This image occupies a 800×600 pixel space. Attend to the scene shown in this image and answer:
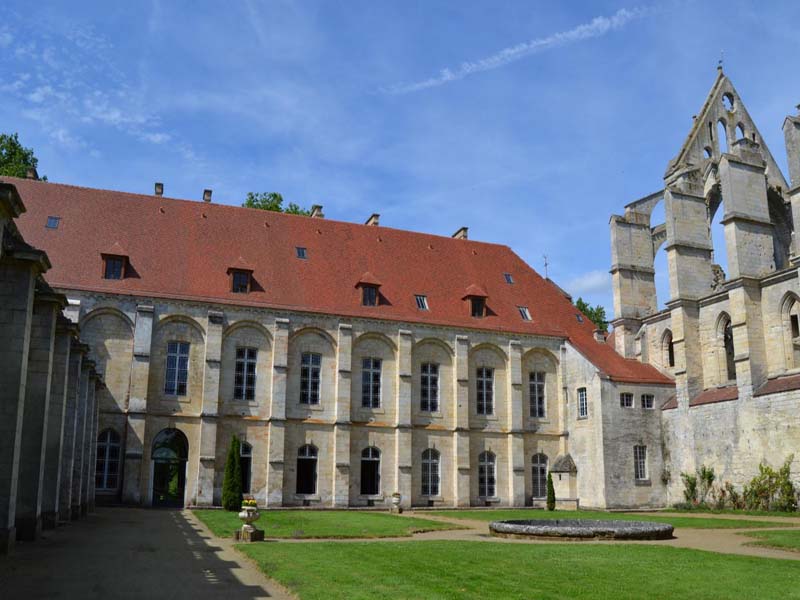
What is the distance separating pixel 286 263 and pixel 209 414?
855 centimetres

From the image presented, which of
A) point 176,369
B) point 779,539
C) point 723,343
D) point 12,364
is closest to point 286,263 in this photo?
point 176,369

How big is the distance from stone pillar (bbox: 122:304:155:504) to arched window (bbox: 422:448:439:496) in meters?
12.8

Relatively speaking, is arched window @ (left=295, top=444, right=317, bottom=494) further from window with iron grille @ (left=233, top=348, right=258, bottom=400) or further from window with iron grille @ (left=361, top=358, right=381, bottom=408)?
window with iron grille @ (left=361, top=358, right=381, bottom=408)

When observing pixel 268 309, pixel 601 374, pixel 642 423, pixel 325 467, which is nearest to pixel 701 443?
pixel 642 423

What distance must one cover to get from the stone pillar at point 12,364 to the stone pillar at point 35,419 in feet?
4.59

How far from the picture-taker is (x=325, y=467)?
34.7 m

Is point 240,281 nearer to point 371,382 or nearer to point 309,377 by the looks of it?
point 309,377

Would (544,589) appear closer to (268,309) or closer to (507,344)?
(268,309)

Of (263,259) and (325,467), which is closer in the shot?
(325,467)

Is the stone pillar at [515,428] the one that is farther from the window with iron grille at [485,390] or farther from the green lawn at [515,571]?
the green lawn at [515,571]

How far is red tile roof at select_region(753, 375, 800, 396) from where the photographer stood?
30264mm

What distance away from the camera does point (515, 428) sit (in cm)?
3800

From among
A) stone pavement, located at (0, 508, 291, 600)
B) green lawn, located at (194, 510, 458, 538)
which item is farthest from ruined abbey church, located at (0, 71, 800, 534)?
stone pavement, located at (0, 508, 291, 600)

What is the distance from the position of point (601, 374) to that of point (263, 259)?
17.2 meters
